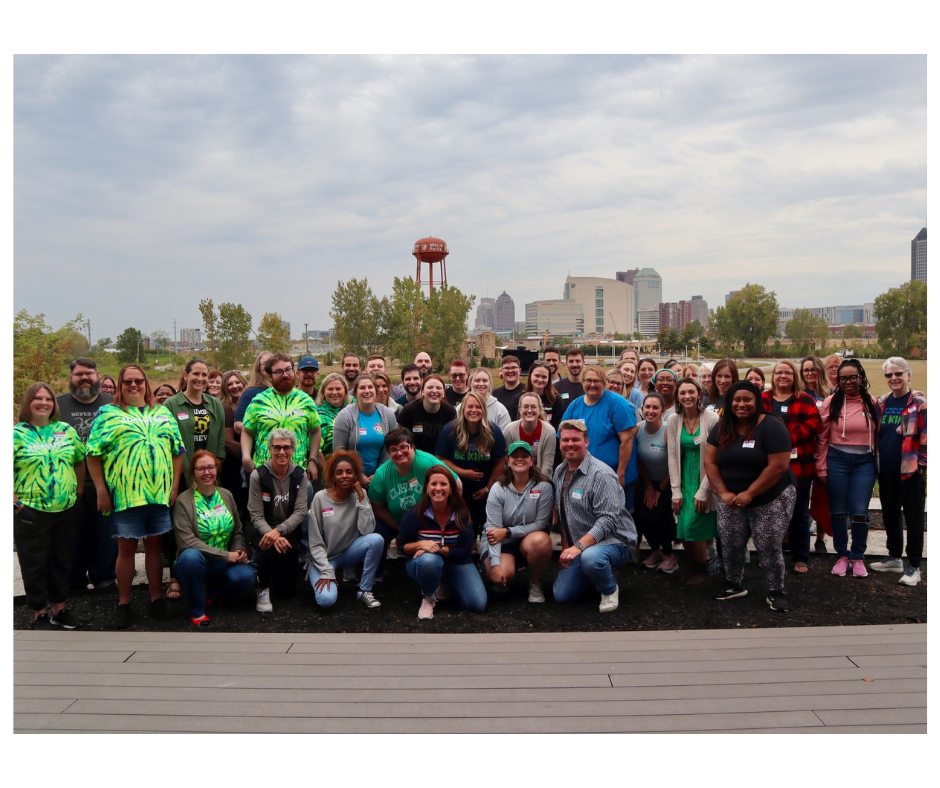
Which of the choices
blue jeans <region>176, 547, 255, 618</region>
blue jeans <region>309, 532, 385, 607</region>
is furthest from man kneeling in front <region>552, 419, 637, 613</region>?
blue jeans <region>176, 547, 255, 618</region>

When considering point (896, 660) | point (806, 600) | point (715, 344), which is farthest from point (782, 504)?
point (715, 344)

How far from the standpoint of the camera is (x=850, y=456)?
504cm

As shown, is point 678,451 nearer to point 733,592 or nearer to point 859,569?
point 733,592

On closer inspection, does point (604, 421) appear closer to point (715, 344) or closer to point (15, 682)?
point (15, 682)

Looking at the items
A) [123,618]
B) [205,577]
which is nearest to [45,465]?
[123,618]

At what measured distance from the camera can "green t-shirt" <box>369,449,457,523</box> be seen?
16.1 ft

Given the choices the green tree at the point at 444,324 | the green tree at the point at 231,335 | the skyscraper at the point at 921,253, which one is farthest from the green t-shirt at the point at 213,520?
the green tree at the point at 444,324

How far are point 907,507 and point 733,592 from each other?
5.29ft

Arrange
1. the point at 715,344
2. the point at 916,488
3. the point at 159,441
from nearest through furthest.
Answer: the point at 159,441
the point at 916,488
the point at 715,344

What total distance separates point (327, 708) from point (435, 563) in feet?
4.96

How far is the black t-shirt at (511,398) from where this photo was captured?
6.11 m

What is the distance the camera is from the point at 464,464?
5199 mm

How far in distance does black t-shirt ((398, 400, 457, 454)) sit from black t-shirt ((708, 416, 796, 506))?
7.44ft

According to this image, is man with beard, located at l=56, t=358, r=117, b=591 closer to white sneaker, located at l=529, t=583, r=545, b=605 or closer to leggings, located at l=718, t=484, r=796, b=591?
white sneaker, located at l=529, t=583, r=545, b=605
